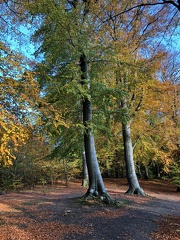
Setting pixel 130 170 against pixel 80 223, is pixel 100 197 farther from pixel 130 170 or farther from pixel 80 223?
pixel 130 170

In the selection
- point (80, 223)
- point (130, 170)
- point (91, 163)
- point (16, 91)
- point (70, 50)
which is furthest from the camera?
point (130, 170)

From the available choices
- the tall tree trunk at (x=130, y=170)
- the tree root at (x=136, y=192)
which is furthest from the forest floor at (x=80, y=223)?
the tall tree trunk at (x=130, y=170)

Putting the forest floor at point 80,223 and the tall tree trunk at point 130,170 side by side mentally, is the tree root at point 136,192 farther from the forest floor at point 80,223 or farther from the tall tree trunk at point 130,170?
the forest floor at point 80,223

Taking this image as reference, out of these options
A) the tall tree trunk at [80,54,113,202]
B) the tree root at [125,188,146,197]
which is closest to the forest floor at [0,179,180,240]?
the tall tree trunk at [80,54,113,202]

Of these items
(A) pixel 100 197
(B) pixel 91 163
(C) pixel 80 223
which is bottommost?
(C) pixel 80 223

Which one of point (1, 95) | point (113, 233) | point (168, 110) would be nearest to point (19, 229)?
point (113, 233)

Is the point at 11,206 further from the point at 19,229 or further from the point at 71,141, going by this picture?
the point at 71,141

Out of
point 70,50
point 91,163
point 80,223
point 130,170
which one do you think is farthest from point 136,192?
point 70,50

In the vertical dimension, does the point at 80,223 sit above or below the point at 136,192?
below

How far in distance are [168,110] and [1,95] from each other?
12.6 metres

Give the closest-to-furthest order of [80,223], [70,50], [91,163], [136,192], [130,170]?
[80,223], [70,50], [91,163], [136,192], [130,170]

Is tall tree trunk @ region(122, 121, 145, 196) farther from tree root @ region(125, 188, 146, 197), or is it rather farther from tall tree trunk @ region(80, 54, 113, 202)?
tall tree trunk @ region(80, 54, 113, 202)

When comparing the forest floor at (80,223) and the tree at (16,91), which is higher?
the tree at (16,91)

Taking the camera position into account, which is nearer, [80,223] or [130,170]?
[80,223]
